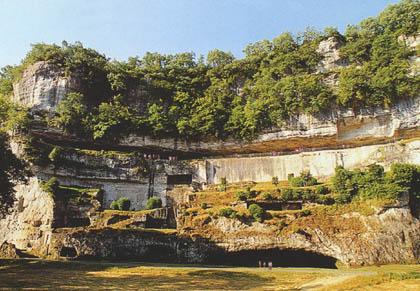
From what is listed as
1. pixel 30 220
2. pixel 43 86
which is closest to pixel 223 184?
pixel 30 220

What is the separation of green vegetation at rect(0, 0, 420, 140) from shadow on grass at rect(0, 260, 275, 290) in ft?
81.9

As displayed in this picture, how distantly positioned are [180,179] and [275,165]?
1180 centimetres

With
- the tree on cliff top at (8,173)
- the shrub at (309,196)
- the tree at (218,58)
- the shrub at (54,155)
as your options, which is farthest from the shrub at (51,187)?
the tree at (218,58)

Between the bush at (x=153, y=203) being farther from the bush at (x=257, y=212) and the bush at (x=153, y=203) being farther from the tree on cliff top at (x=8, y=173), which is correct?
the tree on cliff top at (x=8, y=173)

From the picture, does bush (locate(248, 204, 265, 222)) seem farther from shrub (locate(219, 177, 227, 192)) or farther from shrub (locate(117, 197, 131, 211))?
shrub (locate(117, 197, 131, 211))

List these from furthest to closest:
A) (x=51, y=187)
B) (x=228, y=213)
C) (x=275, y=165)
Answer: (x=275, y=165), (x=51, y=187), (x=228, y=213)

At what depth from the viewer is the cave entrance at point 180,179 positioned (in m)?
47.9

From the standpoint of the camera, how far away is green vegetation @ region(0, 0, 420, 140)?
47.3 m

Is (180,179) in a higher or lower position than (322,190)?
higher

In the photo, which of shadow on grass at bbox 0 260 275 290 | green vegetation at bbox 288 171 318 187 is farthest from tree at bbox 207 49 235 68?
shadow on grass at bbox 0 260 275 290

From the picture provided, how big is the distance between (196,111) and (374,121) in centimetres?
2188

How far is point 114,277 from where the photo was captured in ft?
71.6

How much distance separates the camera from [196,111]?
52031 millimetres

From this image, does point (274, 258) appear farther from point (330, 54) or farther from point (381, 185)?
point (330, 54)
